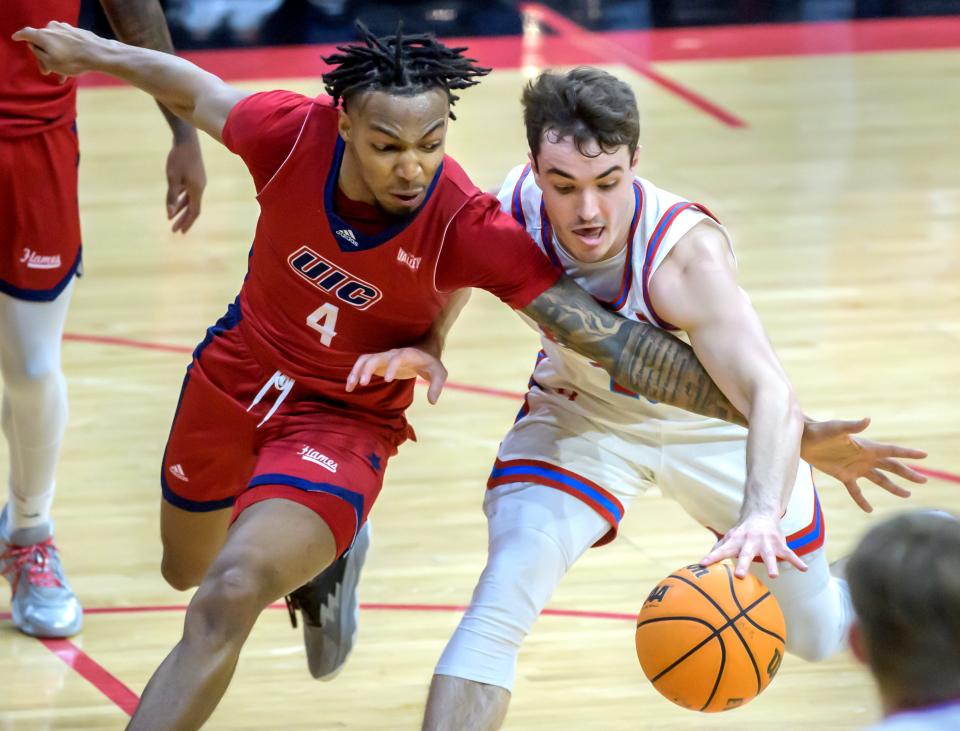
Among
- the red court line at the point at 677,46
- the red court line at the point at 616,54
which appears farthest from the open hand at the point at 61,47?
the red court line at the point at 677,46

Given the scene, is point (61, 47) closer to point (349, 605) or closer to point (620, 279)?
point (620, 279)

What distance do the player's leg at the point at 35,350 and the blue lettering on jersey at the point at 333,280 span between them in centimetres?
114

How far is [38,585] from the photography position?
4.90 m

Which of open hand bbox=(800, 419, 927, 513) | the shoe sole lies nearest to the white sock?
the shoe sole

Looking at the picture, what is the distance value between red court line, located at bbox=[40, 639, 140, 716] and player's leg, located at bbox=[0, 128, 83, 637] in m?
0.06

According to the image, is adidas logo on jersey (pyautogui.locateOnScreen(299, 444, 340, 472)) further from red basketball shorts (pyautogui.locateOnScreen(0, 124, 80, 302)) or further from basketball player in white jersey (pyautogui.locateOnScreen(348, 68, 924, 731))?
red basketball shorts (pyautogui.locateOnScreen(0, 124, 80, 302))

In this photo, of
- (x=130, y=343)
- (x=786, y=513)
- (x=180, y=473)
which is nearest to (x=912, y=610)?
(x=786, y=513)

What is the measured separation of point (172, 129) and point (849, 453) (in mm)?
2387

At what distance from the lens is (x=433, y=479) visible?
600cm

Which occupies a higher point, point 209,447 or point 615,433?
point 615,433

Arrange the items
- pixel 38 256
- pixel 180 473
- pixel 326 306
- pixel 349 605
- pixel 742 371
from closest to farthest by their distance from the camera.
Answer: pixel 742 371
pixel 326 306
pixel 180 473
pixel 349 605
pixel 38 256

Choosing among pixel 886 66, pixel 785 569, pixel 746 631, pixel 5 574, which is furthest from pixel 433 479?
pixel 886 66

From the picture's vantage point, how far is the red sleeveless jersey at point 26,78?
14.8ft

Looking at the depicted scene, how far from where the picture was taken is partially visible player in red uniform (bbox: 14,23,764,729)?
3613mm
